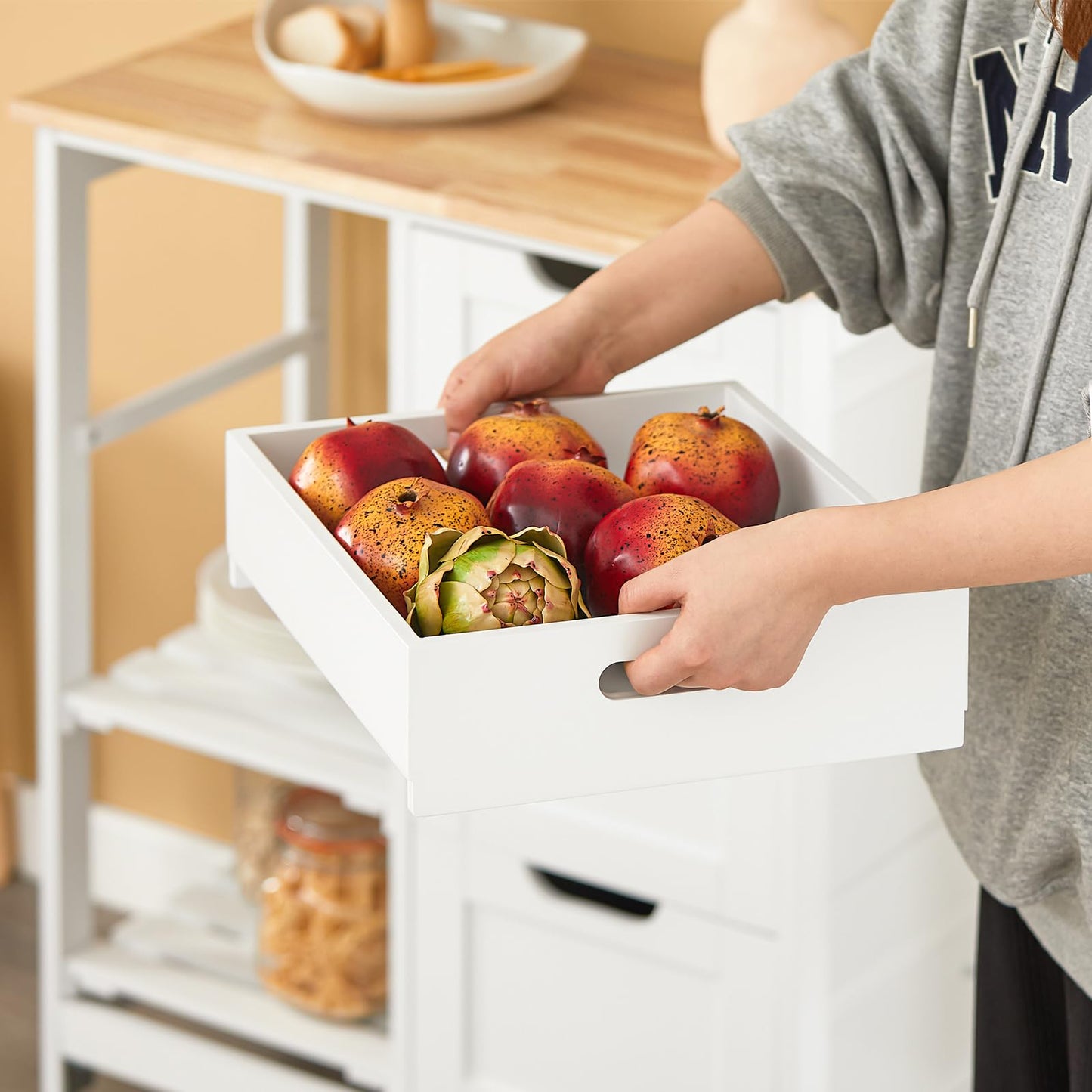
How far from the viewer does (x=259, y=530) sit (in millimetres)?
927

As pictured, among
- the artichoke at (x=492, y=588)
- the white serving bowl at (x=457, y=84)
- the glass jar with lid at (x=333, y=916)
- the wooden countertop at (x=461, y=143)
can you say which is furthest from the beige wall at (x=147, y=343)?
the artichoke at (x=492, y=588)

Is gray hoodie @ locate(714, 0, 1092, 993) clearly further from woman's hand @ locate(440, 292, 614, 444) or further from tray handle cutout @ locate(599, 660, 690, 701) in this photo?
tray handle cutout @ locate(599, 660, 690, 701)

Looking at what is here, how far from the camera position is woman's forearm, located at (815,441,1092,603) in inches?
29.4

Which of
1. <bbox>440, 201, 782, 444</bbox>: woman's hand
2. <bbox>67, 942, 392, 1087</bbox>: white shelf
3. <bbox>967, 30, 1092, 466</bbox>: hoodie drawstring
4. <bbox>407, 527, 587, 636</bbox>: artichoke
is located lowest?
<bbox>67, 942, 392, 1087</bbox>: white shelf

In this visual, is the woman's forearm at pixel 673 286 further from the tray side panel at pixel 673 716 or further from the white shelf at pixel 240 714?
the white shelf at pixel 240 714

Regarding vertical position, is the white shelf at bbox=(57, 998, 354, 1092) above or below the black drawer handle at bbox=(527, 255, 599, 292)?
below

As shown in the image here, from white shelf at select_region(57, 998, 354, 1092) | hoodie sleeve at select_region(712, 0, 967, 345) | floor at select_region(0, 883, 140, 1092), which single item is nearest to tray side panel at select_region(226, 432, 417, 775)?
hoodie sleeve at select_region(712, 0, 967, 345)

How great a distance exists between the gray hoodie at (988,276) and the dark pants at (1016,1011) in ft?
0.30

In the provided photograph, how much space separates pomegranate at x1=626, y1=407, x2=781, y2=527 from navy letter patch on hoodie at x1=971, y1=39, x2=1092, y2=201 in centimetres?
21

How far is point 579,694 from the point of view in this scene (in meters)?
0.77

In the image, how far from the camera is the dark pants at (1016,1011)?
1.15 metres

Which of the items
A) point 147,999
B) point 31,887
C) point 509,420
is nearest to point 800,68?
point 509,420

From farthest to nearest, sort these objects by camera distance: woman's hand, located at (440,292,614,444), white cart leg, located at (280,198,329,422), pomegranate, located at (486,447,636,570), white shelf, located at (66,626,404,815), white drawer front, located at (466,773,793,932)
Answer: white cart leg, located at (280,198,329,422) → white shelf, located at (66,626,404,815) → white drawer front, located at (466,773,793,932) → woman's hand, located at (440,292,614,444) → pomegranate, located at (486,447,636,570)

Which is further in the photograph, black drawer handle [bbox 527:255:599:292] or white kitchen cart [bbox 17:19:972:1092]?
black drawer handle [bbox 527:255:599:292]
